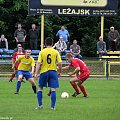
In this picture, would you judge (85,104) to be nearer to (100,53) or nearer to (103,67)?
(103,67)

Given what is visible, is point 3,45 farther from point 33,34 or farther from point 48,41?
point 48,41

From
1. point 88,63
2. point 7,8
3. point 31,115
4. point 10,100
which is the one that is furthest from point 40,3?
point 31,115

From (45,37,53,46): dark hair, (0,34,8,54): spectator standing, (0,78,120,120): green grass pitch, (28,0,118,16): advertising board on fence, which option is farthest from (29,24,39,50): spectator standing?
(45,37,53,46): dark hair

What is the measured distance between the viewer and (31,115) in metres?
13.6

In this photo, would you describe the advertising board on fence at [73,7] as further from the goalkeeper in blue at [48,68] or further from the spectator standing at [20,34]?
the goalkeeper in blue at [48,68]

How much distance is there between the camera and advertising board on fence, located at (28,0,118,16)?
3272 cm

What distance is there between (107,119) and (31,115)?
2021 millimetres

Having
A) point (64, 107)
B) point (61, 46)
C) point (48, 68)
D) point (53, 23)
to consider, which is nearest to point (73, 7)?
point (61, 46)

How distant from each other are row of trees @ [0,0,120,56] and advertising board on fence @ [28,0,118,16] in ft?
32.0

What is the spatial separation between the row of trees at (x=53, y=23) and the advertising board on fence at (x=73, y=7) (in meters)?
9.75

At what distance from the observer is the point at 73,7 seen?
33.2 meters

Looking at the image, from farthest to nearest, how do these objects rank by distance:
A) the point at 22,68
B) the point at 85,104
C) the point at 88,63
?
the point at 88,63 → the point at 22,68 → the point at 85,104

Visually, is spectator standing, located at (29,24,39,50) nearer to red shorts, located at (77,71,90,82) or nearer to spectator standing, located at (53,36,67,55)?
spectator standing, located at (53,36,67,55)

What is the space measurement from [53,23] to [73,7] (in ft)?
42.3
